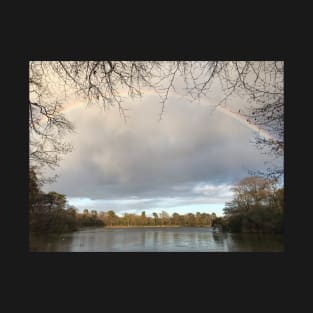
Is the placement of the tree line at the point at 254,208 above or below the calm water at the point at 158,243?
above

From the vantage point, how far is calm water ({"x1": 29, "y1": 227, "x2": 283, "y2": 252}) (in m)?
8.43

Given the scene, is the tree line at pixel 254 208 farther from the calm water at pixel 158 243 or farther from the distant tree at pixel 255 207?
the calm water at pixel 158 243

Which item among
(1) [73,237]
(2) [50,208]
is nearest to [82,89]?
(2) [50,208]

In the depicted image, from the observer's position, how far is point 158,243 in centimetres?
1393

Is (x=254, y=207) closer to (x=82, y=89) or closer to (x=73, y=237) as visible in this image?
(x=73, y=237)

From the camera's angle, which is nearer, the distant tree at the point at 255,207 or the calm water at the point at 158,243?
the calm water at the point at 158,243

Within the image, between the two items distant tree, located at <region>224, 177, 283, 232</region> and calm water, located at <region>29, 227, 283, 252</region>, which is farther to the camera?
distant tree, located at <region>224, 177, 283, 232</region>

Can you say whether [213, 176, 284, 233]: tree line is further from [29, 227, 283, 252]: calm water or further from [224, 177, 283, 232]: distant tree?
[29, 227, 283, 252]: calm water

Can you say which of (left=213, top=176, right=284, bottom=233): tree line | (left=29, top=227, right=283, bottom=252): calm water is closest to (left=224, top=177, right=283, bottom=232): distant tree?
(left=213, top=176, right=284, bottom=233): tree line

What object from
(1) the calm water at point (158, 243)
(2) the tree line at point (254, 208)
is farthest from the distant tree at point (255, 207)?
(1) the calm water at point (158, 243)

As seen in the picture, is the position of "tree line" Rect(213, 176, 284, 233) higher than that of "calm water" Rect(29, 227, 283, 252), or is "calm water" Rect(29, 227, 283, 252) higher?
"tree line" Rect(213, 176, 284, 233)

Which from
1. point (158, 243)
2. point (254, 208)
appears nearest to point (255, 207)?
point (254, 208)

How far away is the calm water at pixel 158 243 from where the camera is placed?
843cm

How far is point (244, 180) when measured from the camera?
14.1 m
